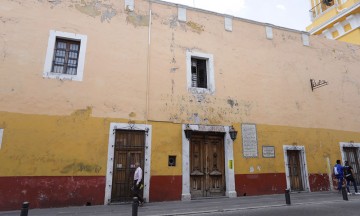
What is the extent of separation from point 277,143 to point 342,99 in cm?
499

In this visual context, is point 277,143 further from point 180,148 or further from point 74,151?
point 74,151

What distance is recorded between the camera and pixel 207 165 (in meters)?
9.80

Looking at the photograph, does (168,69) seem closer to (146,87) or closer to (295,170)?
(146,87)

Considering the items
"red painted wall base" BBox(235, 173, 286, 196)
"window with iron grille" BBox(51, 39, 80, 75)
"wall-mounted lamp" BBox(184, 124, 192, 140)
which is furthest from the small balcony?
"window with iron grille" BBox(51, 39, 80, 75)

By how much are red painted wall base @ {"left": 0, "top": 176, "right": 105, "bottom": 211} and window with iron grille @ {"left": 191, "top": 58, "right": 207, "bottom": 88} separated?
510 cm

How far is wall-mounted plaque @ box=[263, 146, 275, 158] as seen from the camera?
34.7 feet

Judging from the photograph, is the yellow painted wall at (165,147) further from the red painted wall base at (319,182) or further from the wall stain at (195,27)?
the red painted wall base at (319,182)

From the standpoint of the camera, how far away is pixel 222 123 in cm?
1016

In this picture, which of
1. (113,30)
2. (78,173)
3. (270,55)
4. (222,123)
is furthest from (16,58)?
(270,55)

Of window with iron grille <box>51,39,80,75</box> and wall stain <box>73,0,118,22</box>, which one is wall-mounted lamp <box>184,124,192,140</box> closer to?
window with iron grille <box>51,39,80,75</box>

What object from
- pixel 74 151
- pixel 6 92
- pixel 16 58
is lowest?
pixel 74 151

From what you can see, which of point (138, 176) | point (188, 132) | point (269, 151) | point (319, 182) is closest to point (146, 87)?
point (188, 132)

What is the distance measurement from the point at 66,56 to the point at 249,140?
24.9 ft

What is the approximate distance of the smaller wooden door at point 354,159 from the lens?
40.2 ft
